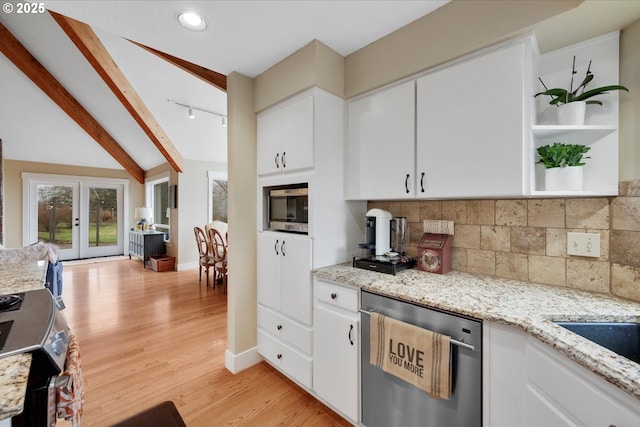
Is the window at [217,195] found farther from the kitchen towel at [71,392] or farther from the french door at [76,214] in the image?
the kitchen towel at [71,392]

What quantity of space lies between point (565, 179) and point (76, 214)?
8978mm

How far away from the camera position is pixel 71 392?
0.77m

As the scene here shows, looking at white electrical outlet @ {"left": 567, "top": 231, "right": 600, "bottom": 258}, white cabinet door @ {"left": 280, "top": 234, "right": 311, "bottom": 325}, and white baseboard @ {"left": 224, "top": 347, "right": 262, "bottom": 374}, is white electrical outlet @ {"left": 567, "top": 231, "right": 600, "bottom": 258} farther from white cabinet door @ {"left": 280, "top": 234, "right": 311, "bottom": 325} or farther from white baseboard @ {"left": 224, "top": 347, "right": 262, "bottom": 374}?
white baseboard @ {"left": 224, "top": 347, "right": 262, "bottom": 374}

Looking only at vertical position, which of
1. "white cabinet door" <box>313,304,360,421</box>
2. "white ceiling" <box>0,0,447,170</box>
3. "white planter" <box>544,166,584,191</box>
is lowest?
"white cabinet door" <box>313,304,360,421</box>

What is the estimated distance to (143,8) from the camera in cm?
149

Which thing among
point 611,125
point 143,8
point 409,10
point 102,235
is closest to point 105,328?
point 143,8

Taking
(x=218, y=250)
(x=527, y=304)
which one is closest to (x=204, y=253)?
(x=218, y=250)

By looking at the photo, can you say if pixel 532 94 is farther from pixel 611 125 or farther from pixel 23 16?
pixel 23 16

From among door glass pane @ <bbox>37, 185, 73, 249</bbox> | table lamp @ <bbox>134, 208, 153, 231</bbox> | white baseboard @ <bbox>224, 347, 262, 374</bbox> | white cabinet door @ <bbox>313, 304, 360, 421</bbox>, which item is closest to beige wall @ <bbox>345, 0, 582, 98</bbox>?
white cabinet door @ <bbox>313, 304, 360, 421</bbox>

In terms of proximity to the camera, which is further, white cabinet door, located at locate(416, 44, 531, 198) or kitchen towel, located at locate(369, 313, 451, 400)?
white cabinet door, located at locate(416, 44, 531, 198)

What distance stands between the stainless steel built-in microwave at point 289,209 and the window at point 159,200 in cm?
548

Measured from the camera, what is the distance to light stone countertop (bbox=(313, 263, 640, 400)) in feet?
2.58

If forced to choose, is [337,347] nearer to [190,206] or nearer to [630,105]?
[630,105]

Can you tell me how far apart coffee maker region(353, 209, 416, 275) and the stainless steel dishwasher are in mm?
280
